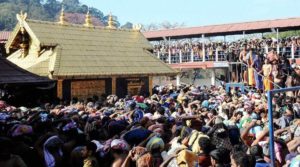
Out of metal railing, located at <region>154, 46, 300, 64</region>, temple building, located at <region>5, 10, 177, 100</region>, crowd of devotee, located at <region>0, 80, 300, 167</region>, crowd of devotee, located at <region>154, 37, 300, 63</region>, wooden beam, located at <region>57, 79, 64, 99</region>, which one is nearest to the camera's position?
crowd of devotee, located at <region>0, 80, 300, 167</region>

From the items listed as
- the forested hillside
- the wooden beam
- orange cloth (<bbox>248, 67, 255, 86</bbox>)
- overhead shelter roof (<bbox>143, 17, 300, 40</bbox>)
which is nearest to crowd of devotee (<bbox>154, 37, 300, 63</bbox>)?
overhead shelter roof (<bbox>143, 17, 300, 40</bbox>)

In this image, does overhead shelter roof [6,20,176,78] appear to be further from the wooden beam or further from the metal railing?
the metal railing

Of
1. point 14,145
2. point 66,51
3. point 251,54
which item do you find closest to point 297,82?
point 251,54

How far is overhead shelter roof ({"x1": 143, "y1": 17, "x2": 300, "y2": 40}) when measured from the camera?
78.1 ft

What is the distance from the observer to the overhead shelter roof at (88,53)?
16.2m

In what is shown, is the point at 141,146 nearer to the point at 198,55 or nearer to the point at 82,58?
the point at 82,58

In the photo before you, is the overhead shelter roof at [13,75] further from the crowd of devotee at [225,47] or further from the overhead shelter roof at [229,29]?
the overhead shelter roof at [229,29]

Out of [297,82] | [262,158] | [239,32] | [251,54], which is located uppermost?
[239,32]

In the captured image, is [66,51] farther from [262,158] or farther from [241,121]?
[262,158]

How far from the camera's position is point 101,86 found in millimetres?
17484

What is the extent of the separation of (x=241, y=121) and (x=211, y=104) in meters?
4.41

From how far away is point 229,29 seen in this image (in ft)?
85.4

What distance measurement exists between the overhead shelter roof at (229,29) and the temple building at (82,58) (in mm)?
7326

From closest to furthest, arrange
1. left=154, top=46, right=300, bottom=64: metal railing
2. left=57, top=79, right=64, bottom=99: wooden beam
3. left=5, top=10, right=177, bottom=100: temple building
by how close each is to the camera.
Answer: left=57, top=79, right=64, bottom=99: wooden beam
left=5, top=10, right=177, bottom=100: temple building
left=154, top=46, right=300, bottom=64: metal railing
